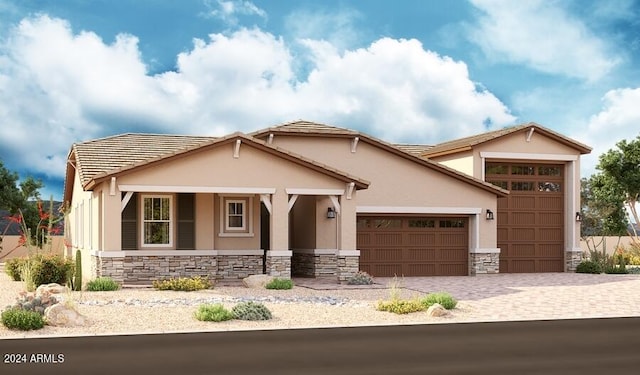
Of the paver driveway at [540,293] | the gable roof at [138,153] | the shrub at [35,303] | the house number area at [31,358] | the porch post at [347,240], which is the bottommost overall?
the paver driveway at [540,293]

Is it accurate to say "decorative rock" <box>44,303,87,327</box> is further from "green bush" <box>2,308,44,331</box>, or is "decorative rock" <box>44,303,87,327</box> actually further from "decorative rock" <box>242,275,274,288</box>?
"decorative rock" <box>242,275,274,288</box>

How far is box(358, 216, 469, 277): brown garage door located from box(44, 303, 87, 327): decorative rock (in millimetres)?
14091

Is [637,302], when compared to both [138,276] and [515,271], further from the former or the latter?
[138,276]

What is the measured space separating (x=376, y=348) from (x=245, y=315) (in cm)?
411

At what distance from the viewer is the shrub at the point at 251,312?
16062 millimetres

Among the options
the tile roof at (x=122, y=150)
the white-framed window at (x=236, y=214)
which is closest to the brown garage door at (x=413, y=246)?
the white-framed window at (x=236, y=214)

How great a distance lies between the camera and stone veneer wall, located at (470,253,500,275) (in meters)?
Result: 29.3

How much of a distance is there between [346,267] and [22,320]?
12175 millimetres

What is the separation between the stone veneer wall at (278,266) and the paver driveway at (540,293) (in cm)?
299

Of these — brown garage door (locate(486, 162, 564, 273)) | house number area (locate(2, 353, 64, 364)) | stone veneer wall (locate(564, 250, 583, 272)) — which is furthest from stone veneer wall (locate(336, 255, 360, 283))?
house number area (locate(2, 353, 64, 364))

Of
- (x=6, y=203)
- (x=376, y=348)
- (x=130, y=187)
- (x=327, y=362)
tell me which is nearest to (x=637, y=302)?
(x=376, y=348)

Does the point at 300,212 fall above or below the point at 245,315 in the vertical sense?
above

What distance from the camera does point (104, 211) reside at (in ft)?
75.3

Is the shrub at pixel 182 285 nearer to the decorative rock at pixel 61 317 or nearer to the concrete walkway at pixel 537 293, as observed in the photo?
the concrete walkway at pixel 537 293
